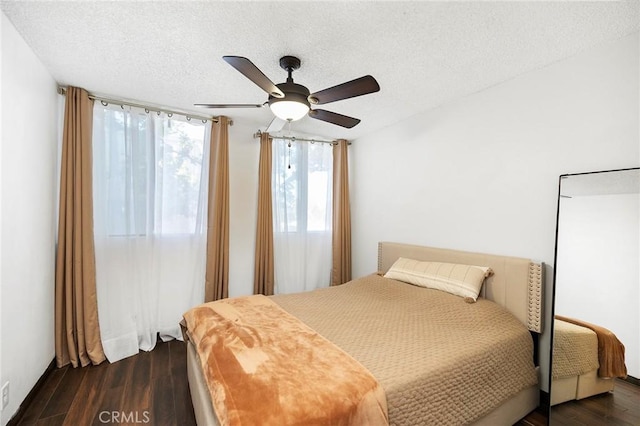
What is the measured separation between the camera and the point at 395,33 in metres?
1.77

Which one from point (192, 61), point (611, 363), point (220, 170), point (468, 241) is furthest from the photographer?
point (220, 170)

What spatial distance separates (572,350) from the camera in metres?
1.89

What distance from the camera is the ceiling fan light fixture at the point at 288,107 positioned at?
73.6 inches

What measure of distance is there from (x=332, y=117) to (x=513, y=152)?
1.52 m

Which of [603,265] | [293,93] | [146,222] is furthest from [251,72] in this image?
[603,265]

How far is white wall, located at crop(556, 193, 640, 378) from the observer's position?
1.68 metres

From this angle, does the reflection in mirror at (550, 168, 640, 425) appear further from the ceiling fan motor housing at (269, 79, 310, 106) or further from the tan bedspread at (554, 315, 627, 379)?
the ceiling fan motor housing at (269, 79, 310, 106)

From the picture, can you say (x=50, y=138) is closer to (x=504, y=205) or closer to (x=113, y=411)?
(x=113, y=411)

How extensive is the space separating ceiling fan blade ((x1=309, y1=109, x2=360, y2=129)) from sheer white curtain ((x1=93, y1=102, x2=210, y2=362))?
1.60 meters

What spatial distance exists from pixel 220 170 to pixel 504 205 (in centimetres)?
283

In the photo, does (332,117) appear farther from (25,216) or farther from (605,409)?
(605,409)

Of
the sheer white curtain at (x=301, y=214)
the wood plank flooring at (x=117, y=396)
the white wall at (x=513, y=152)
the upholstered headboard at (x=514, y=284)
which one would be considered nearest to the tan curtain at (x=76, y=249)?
the wood plank flooring at (x=117, y=396)

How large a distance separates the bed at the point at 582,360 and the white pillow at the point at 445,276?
20.9 inches

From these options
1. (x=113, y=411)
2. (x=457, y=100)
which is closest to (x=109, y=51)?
(x=113, y=411)
